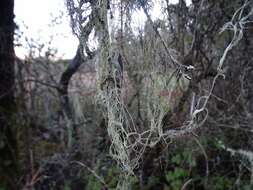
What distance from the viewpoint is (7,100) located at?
3100mm

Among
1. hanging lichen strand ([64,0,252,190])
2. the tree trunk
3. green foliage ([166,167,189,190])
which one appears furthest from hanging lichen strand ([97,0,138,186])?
the tree trunk

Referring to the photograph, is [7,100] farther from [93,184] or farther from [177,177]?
[177,177]

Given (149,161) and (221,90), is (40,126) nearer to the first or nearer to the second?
(149,161)

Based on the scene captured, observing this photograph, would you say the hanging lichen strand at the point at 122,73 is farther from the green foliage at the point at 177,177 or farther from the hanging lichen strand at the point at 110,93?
the green foliage at the point at 177,177

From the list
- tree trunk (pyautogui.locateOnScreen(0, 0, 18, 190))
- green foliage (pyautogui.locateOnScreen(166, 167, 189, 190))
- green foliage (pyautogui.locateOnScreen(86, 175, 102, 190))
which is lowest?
green foliage (pyautogui.locateOnScreen(86, 175, 102, 190))

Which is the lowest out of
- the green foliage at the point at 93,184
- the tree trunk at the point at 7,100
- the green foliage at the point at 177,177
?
the green foliage at the point at 93,184

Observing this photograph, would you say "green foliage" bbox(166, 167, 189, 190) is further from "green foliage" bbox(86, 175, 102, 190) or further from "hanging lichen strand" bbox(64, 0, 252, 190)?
"hanging lichen strand" bbox(64, 0, 252, 190)

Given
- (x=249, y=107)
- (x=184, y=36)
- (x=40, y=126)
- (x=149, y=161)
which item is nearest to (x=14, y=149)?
(x=40, y=126)

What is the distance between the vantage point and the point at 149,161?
3.09m

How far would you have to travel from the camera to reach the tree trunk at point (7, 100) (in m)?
2.94

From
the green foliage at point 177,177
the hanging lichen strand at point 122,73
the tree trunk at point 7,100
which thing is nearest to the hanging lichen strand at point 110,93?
the hanging lichen strand at point 122,73

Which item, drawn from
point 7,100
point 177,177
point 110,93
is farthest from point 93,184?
point 110,93

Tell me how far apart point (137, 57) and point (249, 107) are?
4.48 ft

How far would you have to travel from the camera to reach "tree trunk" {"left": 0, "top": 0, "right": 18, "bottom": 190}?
294 cm
